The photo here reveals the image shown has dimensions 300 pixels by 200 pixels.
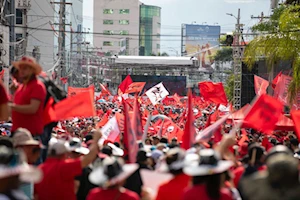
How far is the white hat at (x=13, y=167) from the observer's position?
544 cm

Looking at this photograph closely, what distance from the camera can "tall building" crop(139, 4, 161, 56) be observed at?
18038 cm

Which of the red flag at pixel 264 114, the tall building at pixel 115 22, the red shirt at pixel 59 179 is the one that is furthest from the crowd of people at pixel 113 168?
the tall building at pixel 115 22

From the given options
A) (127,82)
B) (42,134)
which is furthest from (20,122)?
(127,82)

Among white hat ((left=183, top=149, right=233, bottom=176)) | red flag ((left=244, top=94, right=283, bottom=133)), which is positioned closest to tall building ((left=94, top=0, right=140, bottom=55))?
red flag ((left=244, top=94, right=283, bottom=133))

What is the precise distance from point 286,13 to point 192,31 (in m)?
151

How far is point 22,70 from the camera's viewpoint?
8.49m

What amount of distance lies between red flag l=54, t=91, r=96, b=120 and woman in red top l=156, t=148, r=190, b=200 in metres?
2.48

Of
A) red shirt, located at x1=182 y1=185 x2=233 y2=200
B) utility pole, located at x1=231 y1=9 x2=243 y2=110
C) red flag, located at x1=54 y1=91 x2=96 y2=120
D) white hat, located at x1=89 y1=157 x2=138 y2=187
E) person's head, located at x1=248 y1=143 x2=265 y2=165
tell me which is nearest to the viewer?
red shirt, located at x1=182 y1=185 x2=233 y2=200

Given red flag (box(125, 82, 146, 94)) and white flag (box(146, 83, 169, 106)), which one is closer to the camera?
white flag (box(146, 83, 169, 106))

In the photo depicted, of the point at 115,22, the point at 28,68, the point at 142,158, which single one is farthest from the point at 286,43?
the point at 115,22

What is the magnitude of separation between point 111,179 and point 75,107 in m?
2.96

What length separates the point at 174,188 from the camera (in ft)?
21.7

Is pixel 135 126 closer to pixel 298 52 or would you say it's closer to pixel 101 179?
pixel 101 179

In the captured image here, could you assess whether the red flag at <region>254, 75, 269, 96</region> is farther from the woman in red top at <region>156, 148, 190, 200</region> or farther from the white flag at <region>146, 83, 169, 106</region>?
the woman in red top at <region>156, 148, 190, 200</region>
